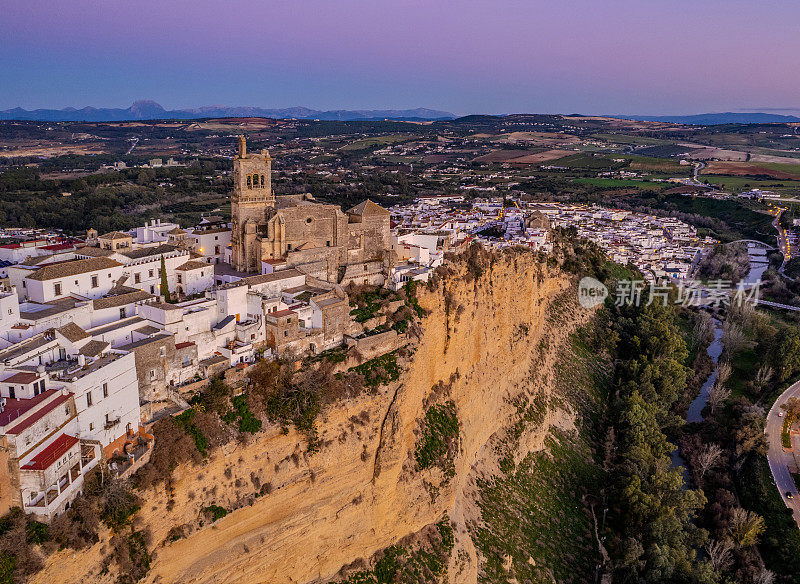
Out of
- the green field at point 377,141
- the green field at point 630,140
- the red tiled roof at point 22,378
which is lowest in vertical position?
the red tiled roof at point 22,378

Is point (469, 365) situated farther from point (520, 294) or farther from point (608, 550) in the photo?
point (608, 550)

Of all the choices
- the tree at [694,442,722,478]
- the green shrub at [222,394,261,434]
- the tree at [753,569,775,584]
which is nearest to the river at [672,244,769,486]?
the tree at [694,442,722,478]

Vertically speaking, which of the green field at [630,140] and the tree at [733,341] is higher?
the green field at [630,140]

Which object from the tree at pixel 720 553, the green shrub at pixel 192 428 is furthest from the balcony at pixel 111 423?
the tree at pixel 720 553

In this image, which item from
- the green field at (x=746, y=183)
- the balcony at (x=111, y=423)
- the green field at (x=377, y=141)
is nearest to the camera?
the balcony at (x=111, y=423)

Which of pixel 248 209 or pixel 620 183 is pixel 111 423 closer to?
pixel 248 209

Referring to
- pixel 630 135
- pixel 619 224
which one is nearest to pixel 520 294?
pixel 619 224

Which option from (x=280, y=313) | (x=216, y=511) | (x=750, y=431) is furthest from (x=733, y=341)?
(x=216, y=511)

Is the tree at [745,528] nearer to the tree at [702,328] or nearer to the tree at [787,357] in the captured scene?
the tree at [787,357]
